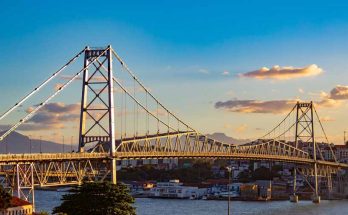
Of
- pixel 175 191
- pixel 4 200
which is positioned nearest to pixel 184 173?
pixel 175 191

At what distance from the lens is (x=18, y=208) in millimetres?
36750

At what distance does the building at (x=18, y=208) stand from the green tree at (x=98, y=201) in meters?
1.30

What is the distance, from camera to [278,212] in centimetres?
7169

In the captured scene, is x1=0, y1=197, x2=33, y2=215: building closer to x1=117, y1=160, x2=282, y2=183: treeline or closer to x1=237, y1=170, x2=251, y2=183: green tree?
x1=237, y1=170, x2=251, y2=183: green tree

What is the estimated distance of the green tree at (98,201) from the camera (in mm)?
36719

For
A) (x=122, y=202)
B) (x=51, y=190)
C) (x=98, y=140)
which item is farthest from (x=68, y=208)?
(x=51, y=190)

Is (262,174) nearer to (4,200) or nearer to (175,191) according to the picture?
(175,191)

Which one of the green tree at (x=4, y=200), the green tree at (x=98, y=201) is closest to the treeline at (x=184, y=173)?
the green tree at (x=98, y=201)

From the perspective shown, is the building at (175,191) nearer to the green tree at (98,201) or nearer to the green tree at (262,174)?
the green tree at (262,174)

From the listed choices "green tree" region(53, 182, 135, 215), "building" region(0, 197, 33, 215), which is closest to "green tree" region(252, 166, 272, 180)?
"green tree" region(53, 182, 135, 215)

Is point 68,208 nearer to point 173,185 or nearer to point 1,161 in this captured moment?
point 1,161

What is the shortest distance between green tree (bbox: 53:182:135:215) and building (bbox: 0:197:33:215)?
4.27 ft

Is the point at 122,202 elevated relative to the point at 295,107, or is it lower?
lower

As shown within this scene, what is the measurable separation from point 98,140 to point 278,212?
26730 mm
